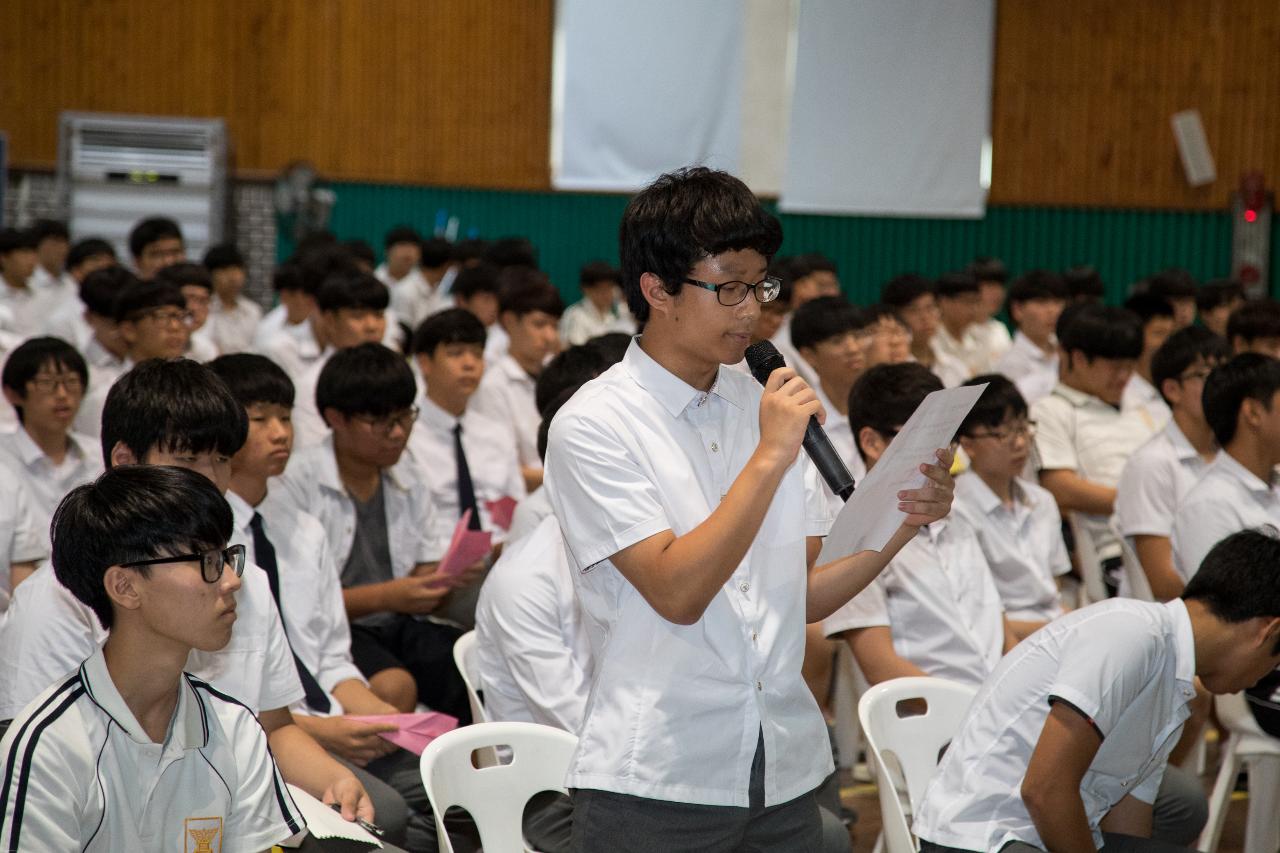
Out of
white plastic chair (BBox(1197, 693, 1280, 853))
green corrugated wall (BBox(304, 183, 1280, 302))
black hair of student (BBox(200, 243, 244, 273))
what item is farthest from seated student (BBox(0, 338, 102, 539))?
green corrugated wall (BBox(304, 183, 1280, 302))

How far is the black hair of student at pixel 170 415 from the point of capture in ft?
7.53

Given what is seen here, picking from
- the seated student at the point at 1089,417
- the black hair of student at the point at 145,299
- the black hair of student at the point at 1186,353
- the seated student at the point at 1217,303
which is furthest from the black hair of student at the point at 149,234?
the seated student at the point at 1217,303

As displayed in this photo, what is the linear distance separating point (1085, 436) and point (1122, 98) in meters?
6.22

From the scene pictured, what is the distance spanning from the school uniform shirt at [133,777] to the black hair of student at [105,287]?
3.71m

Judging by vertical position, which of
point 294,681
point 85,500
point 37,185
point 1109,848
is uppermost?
point 37,185

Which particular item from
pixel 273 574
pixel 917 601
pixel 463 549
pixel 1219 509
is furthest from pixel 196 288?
pixel 1219 509

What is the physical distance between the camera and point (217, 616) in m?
1.78

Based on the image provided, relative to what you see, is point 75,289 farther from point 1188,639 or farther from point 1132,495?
point 1188,639

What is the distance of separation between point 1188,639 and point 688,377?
102 centimetres

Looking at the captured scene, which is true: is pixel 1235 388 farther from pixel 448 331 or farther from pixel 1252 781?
pixel 448 331

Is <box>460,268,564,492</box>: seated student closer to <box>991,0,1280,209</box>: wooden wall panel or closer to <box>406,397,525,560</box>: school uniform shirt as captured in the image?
<box>406,397,525,560</box>: school uniform shirt

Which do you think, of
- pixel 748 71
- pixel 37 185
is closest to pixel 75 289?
pixel 37 185

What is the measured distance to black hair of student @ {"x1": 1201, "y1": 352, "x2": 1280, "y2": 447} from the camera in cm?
332

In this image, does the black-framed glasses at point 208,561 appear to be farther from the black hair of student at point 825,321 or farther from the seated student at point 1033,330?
the seated student at point 1033,330
